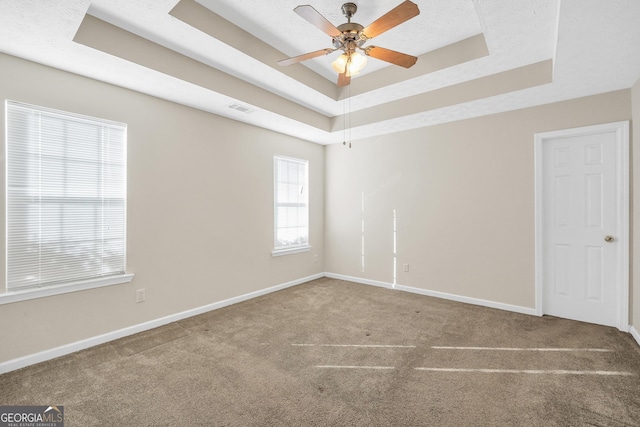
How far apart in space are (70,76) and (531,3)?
3.82 m

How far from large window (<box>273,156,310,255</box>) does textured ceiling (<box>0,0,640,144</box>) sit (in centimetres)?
113

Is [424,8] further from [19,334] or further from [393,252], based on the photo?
[19,334]

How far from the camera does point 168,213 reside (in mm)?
3258

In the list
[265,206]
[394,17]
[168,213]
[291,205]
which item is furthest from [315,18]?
[291,205]

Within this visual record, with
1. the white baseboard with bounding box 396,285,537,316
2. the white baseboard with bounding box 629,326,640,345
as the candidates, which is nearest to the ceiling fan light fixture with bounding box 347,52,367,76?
the white baseboard with bounding box 396,285,537,316

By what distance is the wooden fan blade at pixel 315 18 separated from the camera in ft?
5.73

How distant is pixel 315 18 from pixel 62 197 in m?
2.63

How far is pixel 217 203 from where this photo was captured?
374cm

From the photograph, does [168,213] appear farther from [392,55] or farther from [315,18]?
[392,55]

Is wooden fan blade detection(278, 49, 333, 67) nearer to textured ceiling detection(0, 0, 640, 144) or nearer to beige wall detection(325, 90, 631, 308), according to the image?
textured ceiling detection(0, 0, 640, 144)

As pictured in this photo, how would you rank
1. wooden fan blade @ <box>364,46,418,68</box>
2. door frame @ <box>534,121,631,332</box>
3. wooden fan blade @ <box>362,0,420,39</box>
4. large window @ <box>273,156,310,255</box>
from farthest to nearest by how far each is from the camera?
1. large window @ <box>273,156,310,255</box>
2. door frame @ <box>534,121,631,332</box>
3. wooden fan blade @ <box>364,46,418,68</box>
4. wooden fan blade @ <box>362,0,420,39</box>

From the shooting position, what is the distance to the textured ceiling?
2033mm

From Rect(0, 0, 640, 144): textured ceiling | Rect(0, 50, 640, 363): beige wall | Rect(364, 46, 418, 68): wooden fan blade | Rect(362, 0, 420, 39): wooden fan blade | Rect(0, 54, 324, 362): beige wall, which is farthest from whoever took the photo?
Rect(0, 50, 640, 363): beige wall

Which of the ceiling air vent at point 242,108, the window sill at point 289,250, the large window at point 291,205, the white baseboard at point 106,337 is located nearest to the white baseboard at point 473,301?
the window sill at point 289,250
